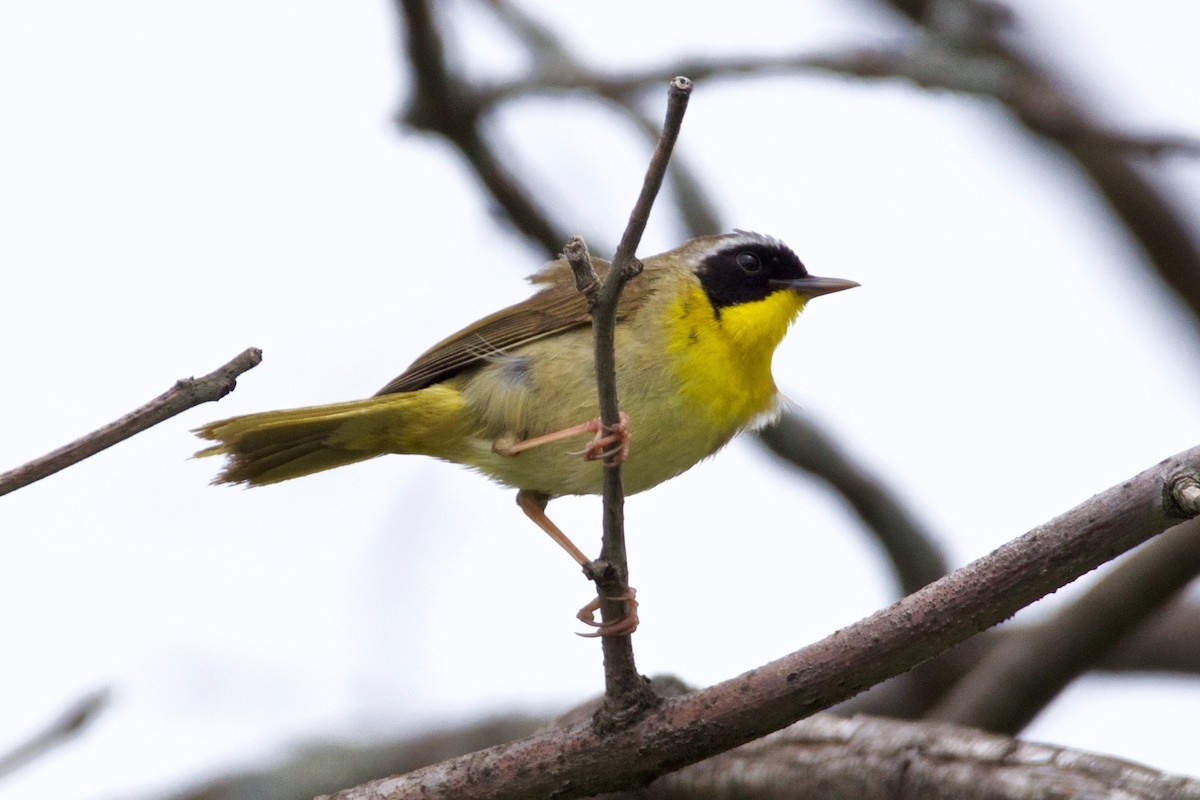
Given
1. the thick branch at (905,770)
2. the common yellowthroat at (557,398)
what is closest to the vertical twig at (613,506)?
the thick branch at (905,770)

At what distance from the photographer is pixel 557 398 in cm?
435

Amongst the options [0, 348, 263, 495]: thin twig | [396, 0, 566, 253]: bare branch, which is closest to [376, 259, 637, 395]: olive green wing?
[396, 0, 566, 253]: bare branch

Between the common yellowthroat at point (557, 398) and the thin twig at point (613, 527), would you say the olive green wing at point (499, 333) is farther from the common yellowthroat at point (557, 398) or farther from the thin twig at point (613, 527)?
the thin twig at point (613, 527)

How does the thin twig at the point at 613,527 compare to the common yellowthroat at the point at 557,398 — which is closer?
the thin twig at the point at 613,527

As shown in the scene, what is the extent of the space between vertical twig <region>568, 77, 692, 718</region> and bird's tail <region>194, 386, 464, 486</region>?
1.44m

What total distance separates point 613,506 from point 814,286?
197 centimetres

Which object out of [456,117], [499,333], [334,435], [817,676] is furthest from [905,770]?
[456,117]

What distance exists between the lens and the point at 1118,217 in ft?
17.4

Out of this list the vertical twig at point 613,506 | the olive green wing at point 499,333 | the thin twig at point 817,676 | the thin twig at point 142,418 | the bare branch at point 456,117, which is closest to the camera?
the thin twig at point 142,418

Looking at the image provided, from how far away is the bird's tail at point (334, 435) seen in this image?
424 centimetres

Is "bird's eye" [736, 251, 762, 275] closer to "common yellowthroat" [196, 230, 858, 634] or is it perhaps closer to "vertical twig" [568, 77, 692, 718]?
"common yellowthroat" [196, 230, 858, 634]

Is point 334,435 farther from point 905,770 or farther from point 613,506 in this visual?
point 905,770

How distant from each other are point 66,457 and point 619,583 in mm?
1528

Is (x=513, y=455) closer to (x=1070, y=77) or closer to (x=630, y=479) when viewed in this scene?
(x=630, y=479)
